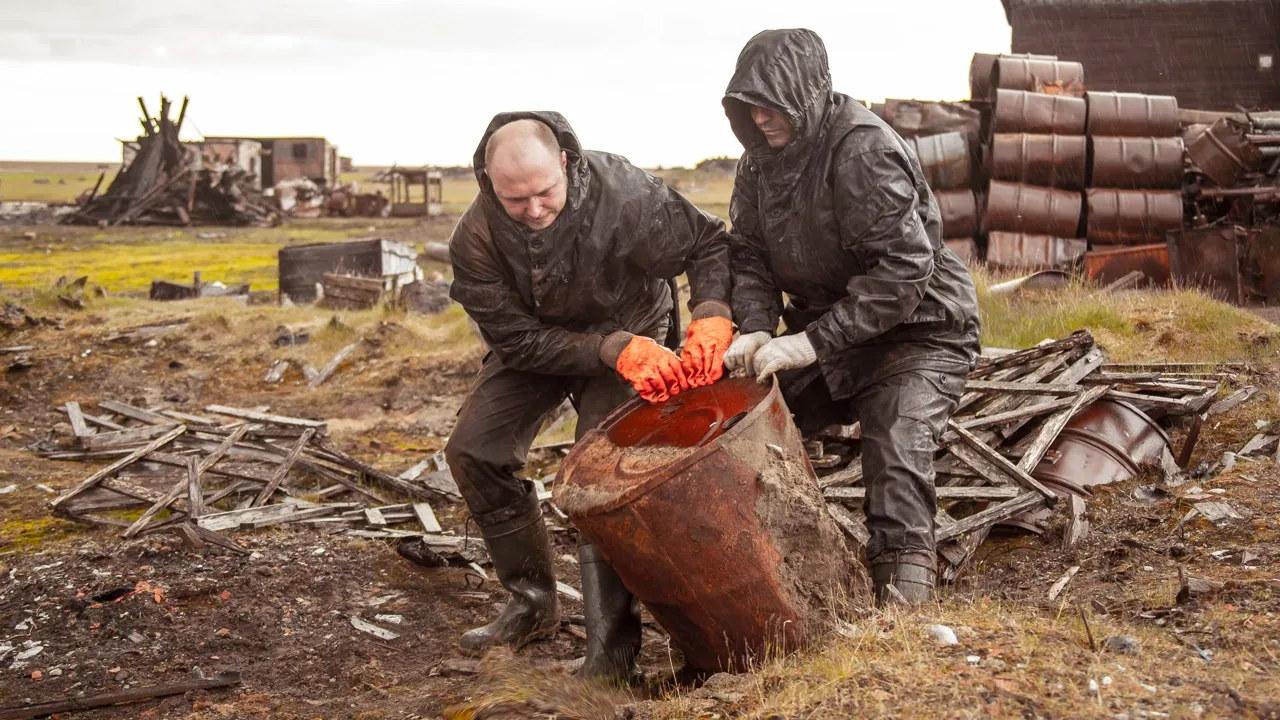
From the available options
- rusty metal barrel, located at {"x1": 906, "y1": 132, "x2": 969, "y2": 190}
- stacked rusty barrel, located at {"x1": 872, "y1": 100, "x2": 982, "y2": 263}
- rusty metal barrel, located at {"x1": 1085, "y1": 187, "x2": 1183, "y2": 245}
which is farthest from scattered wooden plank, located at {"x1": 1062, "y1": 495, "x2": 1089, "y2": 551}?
rusty metal barrel, located at {"x1": 906, "y1": 132, "x2": 969, "y2": 190}

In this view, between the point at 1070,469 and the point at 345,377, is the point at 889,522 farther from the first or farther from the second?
the point at 345,377

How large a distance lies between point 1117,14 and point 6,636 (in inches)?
707

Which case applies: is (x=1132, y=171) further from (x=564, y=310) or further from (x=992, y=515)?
(x=564, y=310)

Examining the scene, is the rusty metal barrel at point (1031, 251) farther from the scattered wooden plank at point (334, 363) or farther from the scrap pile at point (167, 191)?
the scrap pile at point (167, 191)

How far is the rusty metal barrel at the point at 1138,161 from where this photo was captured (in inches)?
472

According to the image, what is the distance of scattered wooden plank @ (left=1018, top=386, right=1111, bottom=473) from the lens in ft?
17.1

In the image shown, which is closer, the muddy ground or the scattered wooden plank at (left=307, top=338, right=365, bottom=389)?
the muddy ground

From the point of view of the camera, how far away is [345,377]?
432 inches

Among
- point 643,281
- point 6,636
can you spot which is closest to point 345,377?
point 6,636

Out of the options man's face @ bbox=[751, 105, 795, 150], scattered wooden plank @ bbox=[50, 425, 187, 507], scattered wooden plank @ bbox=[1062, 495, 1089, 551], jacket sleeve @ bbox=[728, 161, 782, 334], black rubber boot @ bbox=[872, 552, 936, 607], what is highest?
man's face @ bbox=[751, 105, 795, 150]

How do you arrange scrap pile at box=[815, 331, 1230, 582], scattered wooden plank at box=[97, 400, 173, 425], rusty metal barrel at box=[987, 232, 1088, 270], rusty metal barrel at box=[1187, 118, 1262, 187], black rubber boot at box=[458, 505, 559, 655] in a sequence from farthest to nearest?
1. rusty metal barrel at box=[987, 232, 1088, 270]
2. rusty metal barrel at box=[1187, 118, 1262, 187]
3. scattered wooden plank at box=[97, 400, 173, 425]
4. scrap pile at box=[815, 331, 1230, 582]
5. black rubber boot at box=[458, 505, 559, 655]

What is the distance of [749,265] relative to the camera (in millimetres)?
4254

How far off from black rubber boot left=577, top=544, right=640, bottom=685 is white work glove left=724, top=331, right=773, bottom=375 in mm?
869

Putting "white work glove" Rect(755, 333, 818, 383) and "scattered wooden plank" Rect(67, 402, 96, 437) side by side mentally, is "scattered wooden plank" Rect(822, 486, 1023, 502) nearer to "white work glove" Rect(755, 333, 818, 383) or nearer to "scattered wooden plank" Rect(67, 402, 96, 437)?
"white work glove" Rect(755, 333, 818, 383)
